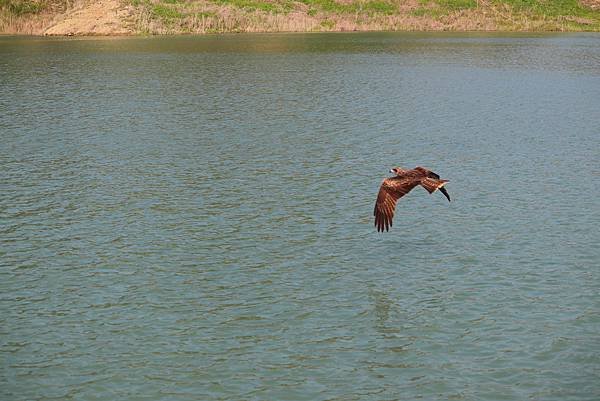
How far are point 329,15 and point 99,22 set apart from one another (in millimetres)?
19997

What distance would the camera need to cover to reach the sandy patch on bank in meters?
73.0

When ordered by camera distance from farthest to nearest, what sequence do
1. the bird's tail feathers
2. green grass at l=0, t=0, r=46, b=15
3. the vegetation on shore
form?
green grass at l=0, t=0, r=46, b=15, the vegetation on shore, the bird's tail feathers

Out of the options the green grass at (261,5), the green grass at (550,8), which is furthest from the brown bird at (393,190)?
the green grass at (550,8)

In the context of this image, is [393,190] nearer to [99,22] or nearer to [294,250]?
[294,250]

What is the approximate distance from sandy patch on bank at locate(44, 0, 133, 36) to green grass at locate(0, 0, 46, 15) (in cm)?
298

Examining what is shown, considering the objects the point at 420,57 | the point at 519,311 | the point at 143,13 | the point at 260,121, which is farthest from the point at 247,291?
the point at 143,13

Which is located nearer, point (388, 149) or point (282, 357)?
point (282, 357)

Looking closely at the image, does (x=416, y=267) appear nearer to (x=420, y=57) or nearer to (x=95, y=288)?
(x=95, y=288)

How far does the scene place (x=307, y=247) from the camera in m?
17.5

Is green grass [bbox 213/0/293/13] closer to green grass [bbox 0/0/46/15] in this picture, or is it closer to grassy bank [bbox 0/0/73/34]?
grassy bank [bbox 0/0/73/34]

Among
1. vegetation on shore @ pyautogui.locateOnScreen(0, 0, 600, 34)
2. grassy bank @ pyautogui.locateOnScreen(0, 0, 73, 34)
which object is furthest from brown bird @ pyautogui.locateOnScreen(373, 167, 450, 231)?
grassy bank @ pyautogui.locateOnScreen(0, 0, 73, 34)

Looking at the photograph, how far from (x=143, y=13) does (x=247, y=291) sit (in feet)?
206

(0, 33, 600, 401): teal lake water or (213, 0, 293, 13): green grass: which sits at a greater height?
(213, 0, 293, 13): green grass

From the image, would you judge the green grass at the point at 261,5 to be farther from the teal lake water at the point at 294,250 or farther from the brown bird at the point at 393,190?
the brown bird at the point at 393,190
